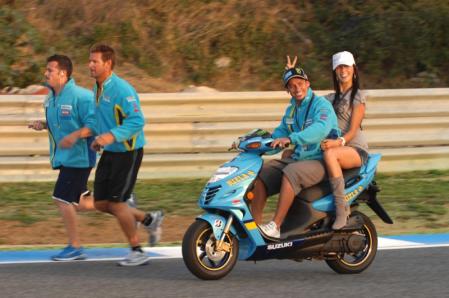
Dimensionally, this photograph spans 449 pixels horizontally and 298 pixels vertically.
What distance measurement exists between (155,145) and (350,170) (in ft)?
14.3

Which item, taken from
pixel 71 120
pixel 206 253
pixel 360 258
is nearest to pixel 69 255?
pixel 71 120

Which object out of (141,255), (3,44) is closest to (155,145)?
(3,44)

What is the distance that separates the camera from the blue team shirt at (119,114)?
7.85 m

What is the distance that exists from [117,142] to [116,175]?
0.86 feet

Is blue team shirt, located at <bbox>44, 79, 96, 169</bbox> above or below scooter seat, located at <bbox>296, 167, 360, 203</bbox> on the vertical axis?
above

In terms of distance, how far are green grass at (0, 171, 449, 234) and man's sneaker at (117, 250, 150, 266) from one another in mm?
2060

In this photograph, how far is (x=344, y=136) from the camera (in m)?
7.93

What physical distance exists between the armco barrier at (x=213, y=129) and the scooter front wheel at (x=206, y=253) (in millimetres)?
4426

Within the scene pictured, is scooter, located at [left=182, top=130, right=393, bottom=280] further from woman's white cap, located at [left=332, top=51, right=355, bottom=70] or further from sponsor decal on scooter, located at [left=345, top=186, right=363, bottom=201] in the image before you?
woman's white cap, located at [left=332, top=51, right=355, bottom=70]

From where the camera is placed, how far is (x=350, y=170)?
309 inches

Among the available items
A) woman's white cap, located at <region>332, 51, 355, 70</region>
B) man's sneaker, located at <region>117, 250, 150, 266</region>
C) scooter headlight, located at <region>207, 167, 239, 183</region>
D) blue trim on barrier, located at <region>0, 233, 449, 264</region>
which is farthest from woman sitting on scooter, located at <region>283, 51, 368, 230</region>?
blue trim on barrier, located at <region>0, 233, 449, 264</region>

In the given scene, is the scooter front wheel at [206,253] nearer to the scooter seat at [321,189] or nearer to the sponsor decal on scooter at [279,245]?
the sponsor decal on scooter at [279,245]

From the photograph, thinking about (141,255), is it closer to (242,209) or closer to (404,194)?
(242,209)

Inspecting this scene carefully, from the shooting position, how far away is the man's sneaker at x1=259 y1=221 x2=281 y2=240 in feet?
24.5
